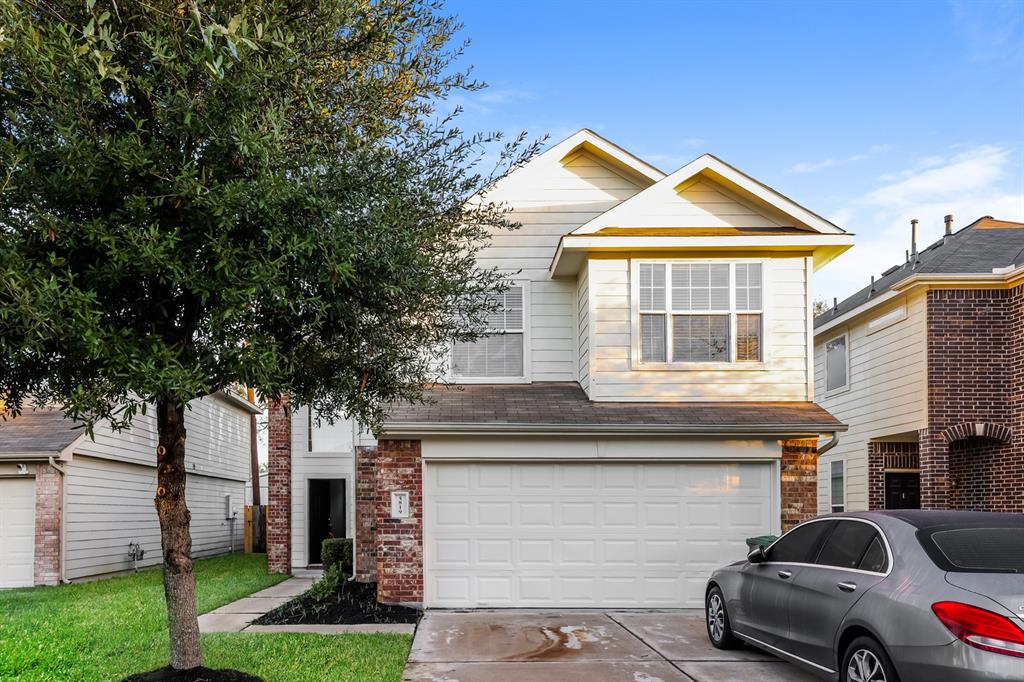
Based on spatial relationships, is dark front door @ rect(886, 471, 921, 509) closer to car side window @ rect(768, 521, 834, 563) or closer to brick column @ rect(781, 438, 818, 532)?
brick column @ rect(781, 438, 818, 532)

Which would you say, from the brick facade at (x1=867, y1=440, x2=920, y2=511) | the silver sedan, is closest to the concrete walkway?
the silver sedan

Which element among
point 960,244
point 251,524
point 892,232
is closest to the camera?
point 960,244

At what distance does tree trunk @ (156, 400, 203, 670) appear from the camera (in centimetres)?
760

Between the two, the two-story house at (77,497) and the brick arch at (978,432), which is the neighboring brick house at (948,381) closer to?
the brick arch at (978,432)

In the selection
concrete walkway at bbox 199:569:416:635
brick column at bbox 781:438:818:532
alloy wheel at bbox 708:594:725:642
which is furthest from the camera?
brick column at bbox 781:438:818:532

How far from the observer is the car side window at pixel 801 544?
7535 millimetres

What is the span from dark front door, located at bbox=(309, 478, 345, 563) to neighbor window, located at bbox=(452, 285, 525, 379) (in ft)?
17.2

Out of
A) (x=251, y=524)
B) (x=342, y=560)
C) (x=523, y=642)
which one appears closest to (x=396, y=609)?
(x=523, y=642)

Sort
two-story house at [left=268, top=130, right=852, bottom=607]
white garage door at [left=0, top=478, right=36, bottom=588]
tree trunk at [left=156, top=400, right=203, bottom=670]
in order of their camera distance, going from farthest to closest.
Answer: white garage door at [left=0, top=478, right=36, bottom=588], two-story house at [left=268, top=130, right=852, bottom=607], tree trunk at [left=156, top=400, right=203, bottom=670]

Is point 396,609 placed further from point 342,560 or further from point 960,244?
point 960,244

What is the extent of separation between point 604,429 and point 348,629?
4.14 meters

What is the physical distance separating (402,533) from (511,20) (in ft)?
26.3

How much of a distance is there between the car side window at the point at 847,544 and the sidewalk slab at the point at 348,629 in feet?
16.4

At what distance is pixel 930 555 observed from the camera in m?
6.08
